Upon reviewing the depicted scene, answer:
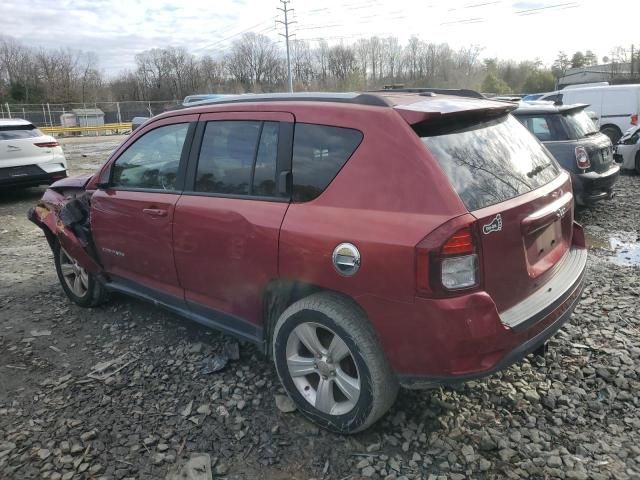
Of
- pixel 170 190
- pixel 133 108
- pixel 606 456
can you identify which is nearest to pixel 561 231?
pixel 606 456

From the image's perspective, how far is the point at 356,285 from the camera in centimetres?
243

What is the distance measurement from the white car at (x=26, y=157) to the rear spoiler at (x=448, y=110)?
9.31m

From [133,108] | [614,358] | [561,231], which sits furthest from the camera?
[133,108]

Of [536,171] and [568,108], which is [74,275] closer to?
[536,171]

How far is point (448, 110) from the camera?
8.39ft

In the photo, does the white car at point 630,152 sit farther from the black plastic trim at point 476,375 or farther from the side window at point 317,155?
the side window at point 317,155

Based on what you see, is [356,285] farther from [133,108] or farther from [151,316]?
[133,108]

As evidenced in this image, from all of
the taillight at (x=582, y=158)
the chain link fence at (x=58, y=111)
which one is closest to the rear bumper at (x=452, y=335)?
the taillight at (x=582, y=158)

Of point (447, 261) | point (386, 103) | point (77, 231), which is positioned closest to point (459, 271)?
point (447, 261)

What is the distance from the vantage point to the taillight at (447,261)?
7.28 ft

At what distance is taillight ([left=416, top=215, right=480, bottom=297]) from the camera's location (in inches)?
87.4

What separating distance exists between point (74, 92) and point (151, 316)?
68422 millimetres

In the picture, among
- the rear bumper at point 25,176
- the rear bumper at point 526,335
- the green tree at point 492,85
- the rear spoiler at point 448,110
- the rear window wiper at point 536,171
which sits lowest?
the rear bumper at point 526,335

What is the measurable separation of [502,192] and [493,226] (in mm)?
295
